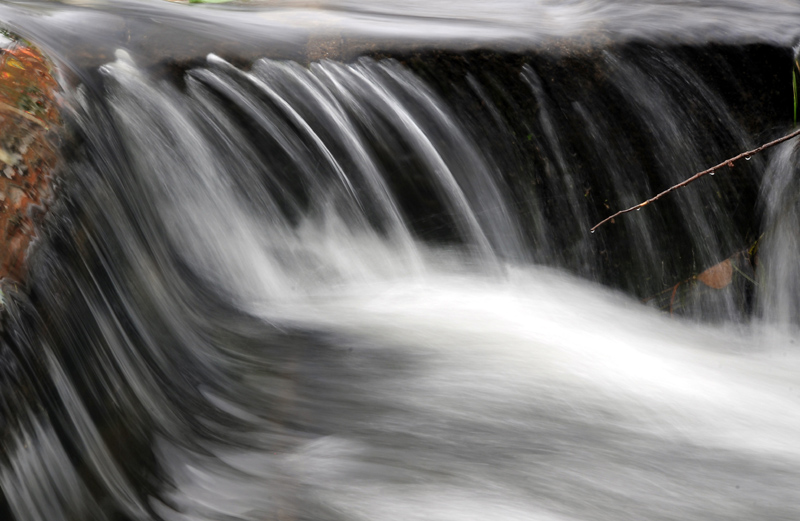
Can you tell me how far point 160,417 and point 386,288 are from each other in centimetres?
102

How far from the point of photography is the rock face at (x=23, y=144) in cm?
197

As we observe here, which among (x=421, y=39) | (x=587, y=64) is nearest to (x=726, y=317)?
(x=587, y=64)

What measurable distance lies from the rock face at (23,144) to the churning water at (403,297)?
0.23 ft

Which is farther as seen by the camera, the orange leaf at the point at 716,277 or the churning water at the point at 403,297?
the orange leaf at the point at 716,277

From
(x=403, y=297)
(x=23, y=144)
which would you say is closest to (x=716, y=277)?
(x=403, y=297)

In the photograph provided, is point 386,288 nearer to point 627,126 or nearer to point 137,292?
point 137,292

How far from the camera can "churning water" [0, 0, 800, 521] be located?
202 cm

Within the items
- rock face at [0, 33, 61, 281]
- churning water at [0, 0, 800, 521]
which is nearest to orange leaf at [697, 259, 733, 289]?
churning water at [0, 0, 800, 521]

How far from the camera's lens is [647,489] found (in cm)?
205

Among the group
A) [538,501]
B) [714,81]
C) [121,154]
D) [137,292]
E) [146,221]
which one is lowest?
[538,501]

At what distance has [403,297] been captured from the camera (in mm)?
2756

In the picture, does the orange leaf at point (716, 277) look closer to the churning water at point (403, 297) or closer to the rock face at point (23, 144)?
the churning water at point (403, 297)

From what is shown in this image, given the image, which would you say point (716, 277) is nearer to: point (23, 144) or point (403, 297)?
point (403, 297)

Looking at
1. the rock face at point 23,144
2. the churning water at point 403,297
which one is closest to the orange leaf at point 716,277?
the churning water at point 403,297
